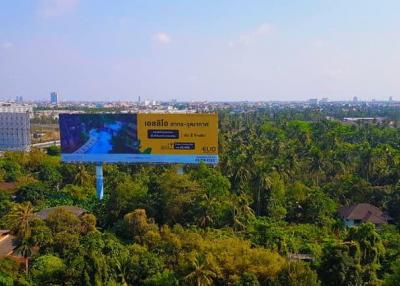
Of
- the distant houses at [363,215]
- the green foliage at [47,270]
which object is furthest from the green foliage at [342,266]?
the distant houses at [363,215]

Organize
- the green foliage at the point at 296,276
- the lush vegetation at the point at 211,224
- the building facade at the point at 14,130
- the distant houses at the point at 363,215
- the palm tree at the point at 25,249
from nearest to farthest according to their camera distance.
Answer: the green foliage at the point at 296,276 < the lush vegetation at the point at 211,224 < the palm tree at the point at 25,249 < the distant houses at the point at 363,215 < the building facade at the point at 14,130

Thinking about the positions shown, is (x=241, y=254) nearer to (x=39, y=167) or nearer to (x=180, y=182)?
(x=180, y=182)

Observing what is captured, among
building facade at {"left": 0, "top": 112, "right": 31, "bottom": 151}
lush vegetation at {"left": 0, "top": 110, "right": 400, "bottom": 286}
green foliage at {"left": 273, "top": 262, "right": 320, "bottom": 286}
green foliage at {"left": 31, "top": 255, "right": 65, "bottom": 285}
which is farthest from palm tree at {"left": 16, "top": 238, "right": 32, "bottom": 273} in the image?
building facade at {"left": 0, "top": 112, "right": 31, "bottom": 151}

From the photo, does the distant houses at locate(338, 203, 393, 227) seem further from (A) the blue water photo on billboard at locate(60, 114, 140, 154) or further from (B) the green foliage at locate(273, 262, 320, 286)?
(A) the blue water photo on billboard at locate(60, 114, 140, 154)

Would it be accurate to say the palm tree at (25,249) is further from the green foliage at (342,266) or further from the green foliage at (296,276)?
the green foliage at (342,266)

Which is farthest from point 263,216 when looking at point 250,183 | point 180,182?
point 180,182

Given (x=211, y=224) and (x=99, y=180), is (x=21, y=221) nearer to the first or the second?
(x=211, y=224)

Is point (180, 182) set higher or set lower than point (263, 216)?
higher

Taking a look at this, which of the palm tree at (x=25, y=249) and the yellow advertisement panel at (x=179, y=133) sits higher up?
the yellow advertisement panel at (x=179, y=133)
